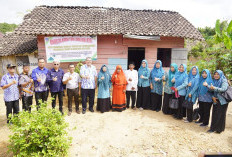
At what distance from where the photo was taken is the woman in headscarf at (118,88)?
17.1ft

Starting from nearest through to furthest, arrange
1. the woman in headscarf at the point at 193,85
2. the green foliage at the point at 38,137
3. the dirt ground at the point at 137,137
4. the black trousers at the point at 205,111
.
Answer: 1. the green foliage at the point at 38,137
2. the dirt ground at the point at 137,137
3. the black trousers at the point at 205,111
4. the woman in headscarf at the point at 193,85

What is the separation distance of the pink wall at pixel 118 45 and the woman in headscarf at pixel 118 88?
3.02m

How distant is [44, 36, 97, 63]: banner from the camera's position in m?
7.25

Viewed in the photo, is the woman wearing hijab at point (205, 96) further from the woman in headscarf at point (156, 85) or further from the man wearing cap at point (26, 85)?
the man wearing cap at point (26, 85)

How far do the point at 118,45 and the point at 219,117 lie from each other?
543 centimetres

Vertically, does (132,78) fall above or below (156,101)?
above

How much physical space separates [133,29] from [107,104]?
4.17m

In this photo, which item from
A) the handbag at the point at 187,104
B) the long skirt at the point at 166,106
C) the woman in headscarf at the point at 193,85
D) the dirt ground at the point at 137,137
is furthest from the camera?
the long skirt at the point at 166,106

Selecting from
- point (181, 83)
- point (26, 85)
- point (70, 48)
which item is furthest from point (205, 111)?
point (70, 48)

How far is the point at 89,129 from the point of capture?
14.1 ft

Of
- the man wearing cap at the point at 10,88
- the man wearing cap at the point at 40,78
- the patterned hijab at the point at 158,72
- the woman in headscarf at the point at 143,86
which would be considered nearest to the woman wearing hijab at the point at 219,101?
→ the patterned hijab at the point at 158,72

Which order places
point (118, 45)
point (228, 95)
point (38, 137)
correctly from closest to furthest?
point (38, 137)
point (228, 95)
point (118, 45)

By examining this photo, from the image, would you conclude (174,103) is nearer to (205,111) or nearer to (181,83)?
(181,83)

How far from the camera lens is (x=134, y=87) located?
542 cm
